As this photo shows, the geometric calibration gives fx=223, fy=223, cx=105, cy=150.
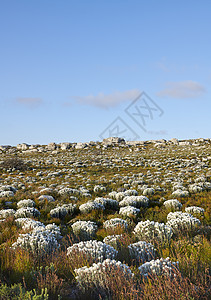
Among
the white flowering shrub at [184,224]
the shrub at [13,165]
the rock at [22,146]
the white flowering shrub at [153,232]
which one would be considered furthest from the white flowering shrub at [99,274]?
the rock at [22,146]

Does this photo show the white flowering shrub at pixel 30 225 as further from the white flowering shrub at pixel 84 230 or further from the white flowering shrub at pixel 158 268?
the white flowering shrub at pixel 158 268

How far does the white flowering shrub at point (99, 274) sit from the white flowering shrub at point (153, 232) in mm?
2424

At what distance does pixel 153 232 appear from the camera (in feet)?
21.3

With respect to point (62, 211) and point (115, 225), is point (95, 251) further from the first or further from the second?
point (62, 211)

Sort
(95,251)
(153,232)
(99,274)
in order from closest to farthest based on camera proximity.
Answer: (99,274), (95,251), (153,232)

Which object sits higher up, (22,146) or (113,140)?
(113,140)

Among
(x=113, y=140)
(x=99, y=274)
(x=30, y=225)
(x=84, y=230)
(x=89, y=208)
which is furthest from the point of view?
(x=113, y=140)

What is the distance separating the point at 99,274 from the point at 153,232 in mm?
2953

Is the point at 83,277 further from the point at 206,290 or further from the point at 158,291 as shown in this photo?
the point at 206,290

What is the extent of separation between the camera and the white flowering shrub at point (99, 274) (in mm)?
3848

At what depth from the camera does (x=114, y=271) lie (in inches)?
154

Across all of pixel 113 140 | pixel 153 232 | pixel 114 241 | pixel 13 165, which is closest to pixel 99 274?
pixel 114 241

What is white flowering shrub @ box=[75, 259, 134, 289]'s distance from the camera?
3.85m

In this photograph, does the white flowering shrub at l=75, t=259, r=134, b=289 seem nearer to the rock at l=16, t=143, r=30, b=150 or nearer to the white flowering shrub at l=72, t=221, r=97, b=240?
the white flowering shrub at l=72, t=221, r=97, b=240
